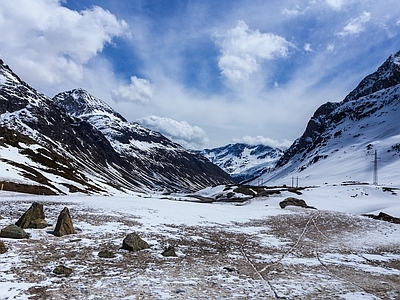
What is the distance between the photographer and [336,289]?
11430 millimetres

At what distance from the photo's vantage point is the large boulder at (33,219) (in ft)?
59.8

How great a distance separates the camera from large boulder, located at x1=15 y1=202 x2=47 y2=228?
718 inches

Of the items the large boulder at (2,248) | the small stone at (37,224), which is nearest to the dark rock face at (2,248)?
the large boulder at (2,248)

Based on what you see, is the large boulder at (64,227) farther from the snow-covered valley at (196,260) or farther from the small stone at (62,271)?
the small stone at (62,271)

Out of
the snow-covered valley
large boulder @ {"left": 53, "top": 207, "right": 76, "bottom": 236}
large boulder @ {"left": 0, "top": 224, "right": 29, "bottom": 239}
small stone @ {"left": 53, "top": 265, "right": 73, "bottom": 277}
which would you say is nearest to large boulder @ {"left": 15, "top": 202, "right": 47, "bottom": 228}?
the snow-covered valley

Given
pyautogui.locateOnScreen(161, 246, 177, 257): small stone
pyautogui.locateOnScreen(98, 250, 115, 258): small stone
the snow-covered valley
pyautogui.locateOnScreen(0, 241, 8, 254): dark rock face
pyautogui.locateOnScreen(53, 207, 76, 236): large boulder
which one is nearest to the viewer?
the snow-covered valley

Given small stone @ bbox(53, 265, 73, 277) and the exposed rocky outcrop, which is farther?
the exposed rocky outcrop

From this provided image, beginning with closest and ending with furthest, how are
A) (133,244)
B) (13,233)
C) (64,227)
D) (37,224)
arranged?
(133,244) < (13,233) < (64,227) < (37,224)

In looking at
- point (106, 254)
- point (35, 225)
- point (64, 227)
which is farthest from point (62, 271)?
point (35, 225)

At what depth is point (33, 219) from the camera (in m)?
18.7

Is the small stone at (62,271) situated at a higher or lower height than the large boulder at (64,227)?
lower

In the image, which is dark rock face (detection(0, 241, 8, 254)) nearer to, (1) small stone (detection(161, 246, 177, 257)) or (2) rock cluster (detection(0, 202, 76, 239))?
(2) rock cluster (detection(0, 202, 76, 239))

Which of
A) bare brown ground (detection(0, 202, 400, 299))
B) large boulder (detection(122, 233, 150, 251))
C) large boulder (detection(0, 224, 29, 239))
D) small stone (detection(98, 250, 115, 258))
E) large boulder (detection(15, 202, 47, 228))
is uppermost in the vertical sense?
large boulder (detection(15, 202, 47, 228))

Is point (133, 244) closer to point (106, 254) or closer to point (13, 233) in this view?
point (106, 254)
